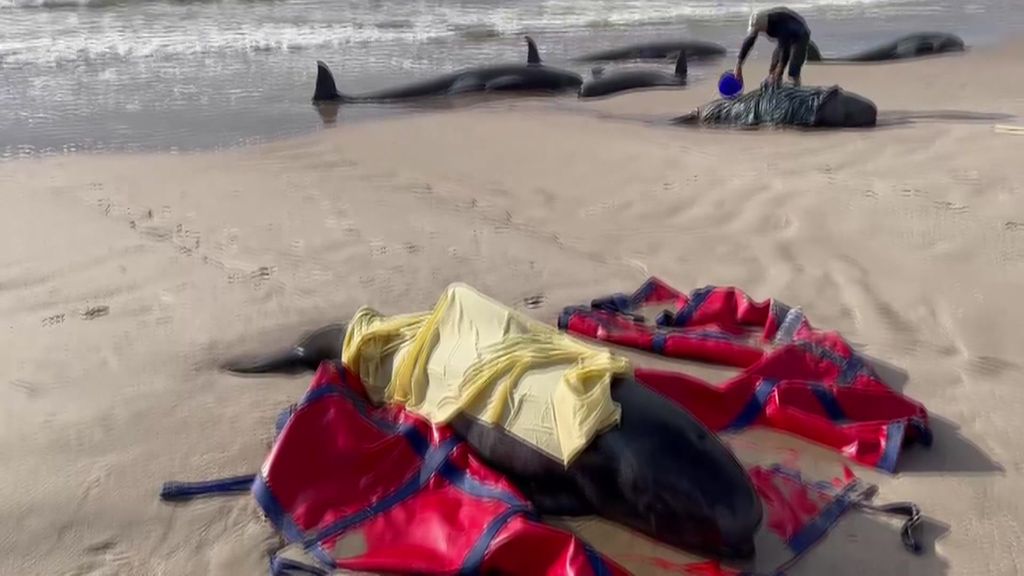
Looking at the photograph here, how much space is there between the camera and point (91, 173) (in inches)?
311

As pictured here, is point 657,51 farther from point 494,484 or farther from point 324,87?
point 494,484

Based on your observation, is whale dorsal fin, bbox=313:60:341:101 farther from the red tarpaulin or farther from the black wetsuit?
the red tarpaulin

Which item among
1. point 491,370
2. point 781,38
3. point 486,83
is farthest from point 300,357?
point 486,83

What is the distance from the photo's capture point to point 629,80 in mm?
12297

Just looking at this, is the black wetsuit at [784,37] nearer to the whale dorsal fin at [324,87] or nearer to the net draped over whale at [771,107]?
the net draped over whale at [771,107]

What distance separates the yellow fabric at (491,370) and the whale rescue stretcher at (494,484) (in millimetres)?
101

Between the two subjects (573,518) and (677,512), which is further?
(573,518)

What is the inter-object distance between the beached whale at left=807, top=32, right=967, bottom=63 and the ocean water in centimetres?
100

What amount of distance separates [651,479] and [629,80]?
31.6 feet

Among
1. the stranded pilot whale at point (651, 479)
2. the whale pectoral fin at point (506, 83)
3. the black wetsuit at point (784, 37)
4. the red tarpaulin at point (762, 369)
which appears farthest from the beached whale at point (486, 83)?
the stranded pilot whale at point (651, 479)

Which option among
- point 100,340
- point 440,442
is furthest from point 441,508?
point 100,340

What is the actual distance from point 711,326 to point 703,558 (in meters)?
1.88

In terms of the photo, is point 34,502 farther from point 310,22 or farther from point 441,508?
point 310,22

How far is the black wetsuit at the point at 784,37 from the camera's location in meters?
10.2
